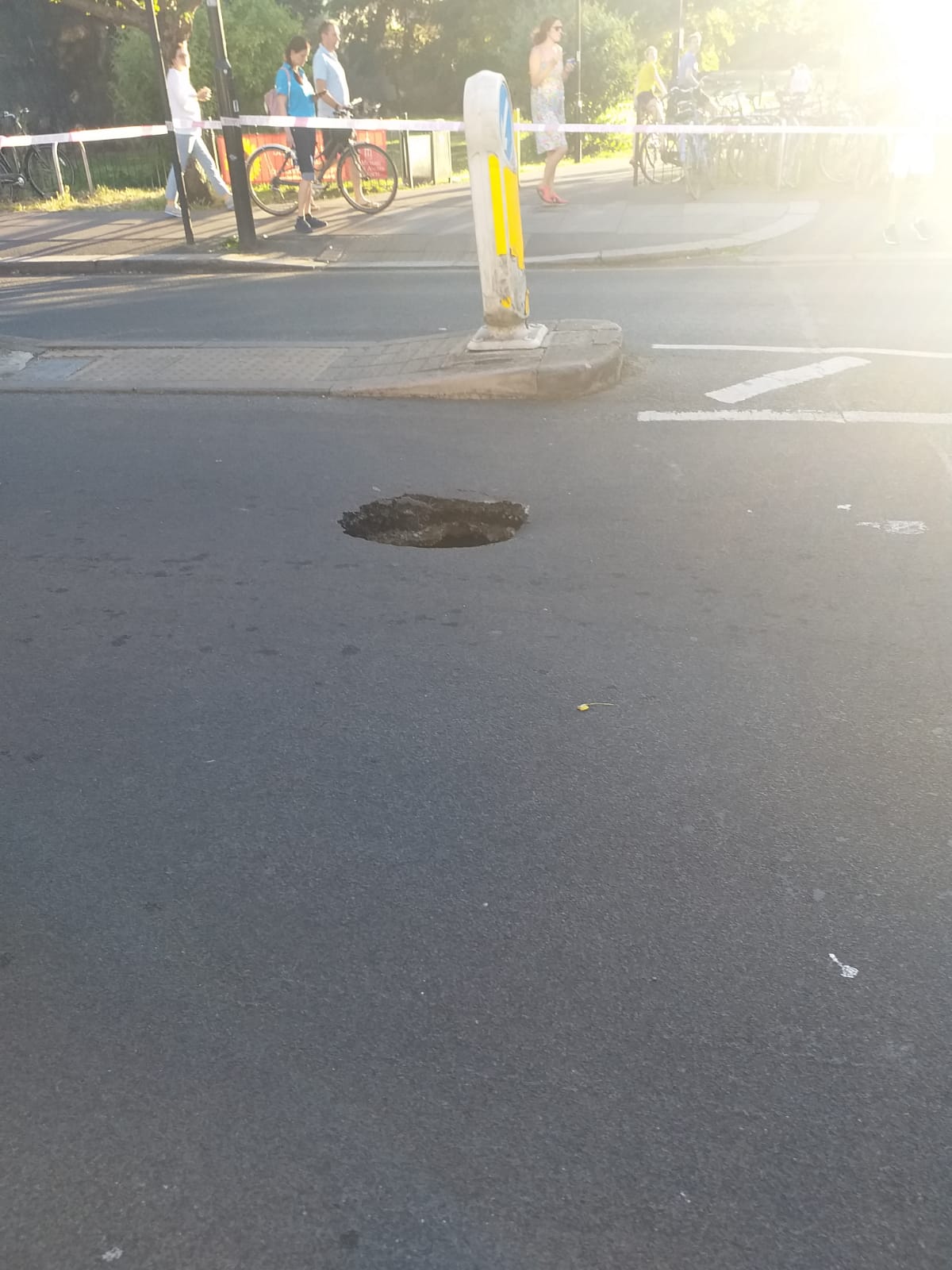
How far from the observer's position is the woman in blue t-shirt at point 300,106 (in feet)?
43.1

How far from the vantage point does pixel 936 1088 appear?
2332 mm

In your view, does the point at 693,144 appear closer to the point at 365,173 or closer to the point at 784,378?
the point at 365,173

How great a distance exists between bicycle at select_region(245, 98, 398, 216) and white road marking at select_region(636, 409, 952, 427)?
8.97 m

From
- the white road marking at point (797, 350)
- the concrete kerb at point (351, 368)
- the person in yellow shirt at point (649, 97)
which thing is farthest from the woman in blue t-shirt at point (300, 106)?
the white road marking at point (797, 350)

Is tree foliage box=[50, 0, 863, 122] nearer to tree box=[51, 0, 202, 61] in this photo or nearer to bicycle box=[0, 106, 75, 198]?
tree box=[51, 0, 202, 61]

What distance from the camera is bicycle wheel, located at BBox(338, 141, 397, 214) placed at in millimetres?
14359

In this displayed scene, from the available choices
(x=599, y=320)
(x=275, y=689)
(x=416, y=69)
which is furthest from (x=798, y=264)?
(x=416, y=69)

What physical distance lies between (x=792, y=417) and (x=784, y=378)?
0.88 meters

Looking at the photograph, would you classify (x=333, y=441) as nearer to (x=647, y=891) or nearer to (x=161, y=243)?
(x=647, y=891)

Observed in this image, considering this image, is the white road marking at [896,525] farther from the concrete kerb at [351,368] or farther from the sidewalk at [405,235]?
the sidewalk at [405,235]

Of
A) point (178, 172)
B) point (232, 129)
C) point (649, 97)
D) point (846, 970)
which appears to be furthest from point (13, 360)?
point (649, 97)

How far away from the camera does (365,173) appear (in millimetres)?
14867

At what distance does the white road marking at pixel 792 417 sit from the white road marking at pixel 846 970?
4.55 m

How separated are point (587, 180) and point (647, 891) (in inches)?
701
